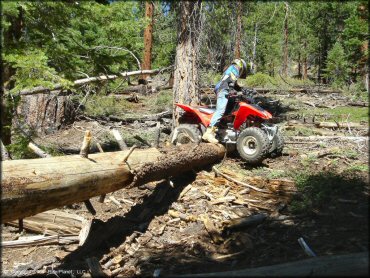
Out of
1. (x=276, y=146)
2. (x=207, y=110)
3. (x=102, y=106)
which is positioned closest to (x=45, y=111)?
(x=102, y=106)

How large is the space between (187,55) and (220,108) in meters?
1.77

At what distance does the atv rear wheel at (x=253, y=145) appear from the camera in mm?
7004

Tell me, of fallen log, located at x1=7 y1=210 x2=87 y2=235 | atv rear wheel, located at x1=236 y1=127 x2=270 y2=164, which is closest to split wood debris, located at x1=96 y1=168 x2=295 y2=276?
atv rear wheel, located at x1=236 y1=127 x2=270 y2=164

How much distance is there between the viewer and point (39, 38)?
23.7 feet

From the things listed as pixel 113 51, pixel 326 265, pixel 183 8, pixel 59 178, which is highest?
pixel 183 8

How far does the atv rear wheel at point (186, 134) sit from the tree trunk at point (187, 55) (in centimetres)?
80

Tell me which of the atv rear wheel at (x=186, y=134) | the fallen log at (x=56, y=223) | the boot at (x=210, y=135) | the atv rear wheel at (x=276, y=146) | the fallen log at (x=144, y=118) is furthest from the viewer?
the fallen log at (x=144, y=118)

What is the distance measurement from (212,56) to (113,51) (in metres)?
2.51

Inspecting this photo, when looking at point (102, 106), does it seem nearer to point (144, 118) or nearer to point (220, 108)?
point (144, 118)

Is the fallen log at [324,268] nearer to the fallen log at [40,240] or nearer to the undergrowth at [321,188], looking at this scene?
the undergrowth at [321,188]

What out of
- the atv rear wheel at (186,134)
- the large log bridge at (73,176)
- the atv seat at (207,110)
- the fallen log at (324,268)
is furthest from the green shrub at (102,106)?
the fallen log at (324,268)

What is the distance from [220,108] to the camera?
7637 millimetres

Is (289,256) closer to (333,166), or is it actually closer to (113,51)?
(333,166)

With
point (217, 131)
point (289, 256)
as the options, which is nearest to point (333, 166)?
point (217, 131)
